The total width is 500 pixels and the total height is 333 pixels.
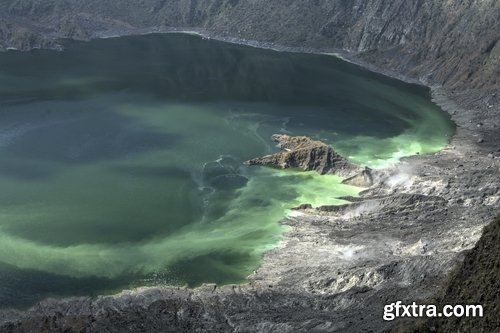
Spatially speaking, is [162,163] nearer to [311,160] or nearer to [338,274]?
[311,160]

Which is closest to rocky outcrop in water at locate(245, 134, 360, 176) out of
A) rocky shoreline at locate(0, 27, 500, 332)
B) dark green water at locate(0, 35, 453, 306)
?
dark green water at locate(0, 35, 453, 306)

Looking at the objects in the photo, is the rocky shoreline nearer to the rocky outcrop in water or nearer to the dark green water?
the dark green water

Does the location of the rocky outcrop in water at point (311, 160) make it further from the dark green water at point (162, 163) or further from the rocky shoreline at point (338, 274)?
the rocky shoreline at point (338, 274)

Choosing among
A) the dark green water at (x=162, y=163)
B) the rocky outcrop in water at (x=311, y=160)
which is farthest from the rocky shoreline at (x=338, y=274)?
the rocky outcrop in water at (x=311, y=160)

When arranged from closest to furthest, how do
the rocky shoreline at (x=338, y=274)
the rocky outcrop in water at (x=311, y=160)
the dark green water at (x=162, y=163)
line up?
1. the rocky shoreline at (x=338, y=274)
2. the dark green water at (x=162, y=163)
3. the rocky outcrop in water at (x=311, y=160)

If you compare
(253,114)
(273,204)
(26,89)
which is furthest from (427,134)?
(26,89)

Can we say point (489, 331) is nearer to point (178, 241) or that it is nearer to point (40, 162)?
point (178, 241)

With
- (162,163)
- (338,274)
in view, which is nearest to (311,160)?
(162,163)
